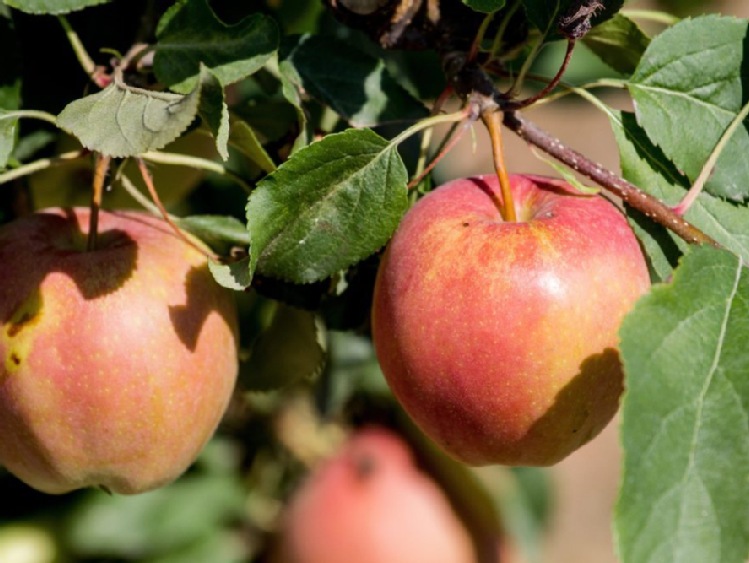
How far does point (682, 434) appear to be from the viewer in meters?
0.67

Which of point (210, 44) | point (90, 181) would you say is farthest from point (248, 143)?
point (90, 181)

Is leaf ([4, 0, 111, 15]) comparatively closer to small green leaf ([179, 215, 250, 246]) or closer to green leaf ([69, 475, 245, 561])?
small green leaf ([179, 215, 250, 246])

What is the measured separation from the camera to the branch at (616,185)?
0.79 metres

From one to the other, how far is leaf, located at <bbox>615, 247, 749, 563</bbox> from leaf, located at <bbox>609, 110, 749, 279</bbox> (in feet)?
0.27

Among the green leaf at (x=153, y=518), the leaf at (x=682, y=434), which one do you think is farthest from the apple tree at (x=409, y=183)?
the green leaf at (x=153, y=518)

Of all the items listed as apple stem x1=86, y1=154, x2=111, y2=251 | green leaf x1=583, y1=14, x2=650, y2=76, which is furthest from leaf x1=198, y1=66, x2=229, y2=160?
green leaf x1=583, y1=14, x2=650, y2=76

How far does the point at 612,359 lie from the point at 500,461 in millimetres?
124

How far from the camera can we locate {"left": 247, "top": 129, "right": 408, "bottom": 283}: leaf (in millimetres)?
760

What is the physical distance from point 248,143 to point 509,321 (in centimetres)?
25

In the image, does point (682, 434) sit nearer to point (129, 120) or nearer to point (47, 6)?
point (129, 120)

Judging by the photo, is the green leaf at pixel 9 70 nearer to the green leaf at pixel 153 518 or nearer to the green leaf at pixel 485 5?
the green leaf at pixel 485 5

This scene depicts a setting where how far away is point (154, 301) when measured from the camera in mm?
829

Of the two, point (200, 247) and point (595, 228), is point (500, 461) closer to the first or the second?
point (595, 228)

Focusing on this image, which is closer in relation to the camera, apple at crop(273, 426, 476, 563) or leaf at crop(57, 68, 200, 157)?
leaf at crop(57, 68, 200, 157)
